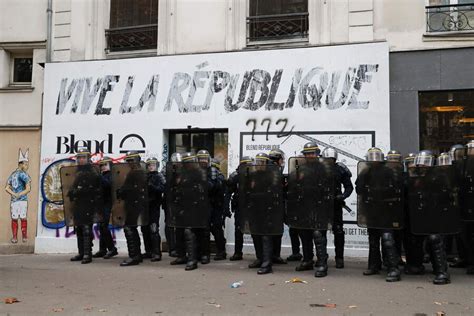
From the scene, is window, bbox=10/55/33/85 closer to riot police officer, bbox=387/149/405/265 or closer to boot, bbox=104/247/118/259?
boot, bbox=104/247/118/259

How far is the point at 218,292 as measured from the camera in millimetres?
6383

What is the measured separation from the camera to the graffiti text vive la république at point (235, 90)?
9898 millimetres

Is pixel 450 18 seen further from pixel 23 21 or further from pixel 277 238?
pixel 23 21

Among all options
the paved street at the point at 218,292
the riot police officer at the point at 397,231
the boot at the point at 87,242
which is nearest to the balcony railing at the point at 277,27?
the riot police officer at the point at 397,231

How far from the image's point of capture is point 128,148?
11031 millimetres

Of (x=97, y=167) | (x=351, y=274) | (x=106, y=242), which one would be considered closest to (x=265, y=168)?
(x=351, y=274)

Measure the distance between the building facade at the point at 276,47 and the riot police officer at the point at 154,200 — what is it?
5.52ft

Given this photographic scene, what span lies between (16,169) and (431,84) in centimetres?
898

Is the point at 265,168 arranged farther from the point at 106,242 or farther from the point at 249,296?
the point at 106,242

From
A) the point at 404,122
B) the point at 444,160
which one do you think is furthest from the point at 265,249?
the point at 404,122

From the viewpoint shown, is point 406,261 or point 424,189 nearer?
point 424,189

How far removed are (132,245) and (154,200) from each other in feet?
2.78

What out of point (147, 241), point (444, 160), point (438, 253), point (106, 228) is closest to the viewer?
point (438, 253)

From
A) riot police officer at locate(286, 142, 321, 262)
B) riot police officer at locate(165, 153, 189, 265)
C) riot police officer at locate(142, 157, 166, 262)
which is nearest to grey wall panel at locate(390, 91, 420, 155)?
riot police officer at locate(286, 142, 321, 262)
